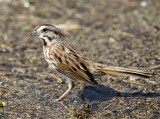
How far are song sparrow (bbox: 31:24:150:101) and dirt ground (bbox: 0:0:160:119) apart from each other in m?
0.48

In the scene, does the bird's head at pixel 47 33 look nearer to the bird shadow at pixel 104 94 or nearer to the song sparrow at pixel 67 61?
the song sparrow at pixel 67 61

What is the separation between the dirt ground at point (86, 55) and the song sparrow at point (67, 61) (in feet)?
1.56

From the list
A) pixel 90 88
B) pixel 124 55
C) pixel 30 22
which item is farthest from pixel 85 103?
pixel 30 22

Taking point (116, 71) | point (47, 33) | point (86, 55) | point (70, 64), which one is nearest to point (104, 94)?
point (116, 71)

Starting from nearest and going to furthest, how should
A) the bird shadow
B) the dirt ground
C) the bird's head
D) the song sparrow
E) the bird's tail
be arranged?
the bird's tail < the dirt ground < the song sparrow < the bird shadow < the bird's head

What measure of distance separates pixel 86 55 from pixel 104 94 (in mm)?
2030

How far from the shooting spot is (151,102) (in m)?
4.80

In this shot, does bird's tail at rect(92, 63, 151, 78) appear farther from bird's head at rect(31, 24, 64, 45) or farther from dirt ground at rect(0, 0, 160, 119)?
bird's head at rect(31, 24, 64, 45)

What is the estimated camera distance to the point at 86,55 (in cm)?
719

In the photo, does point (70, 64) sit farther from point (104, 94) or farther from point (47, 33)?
point (104, 94)

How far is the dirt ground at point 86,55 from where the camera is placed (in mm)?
4793

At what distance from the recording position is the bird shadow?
5.14 m

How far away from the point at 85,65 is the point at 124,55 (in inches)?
83.7

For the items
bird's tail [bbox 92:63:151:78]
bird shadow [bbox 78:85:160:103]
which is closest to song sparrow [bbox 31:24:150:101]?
bird's tail [bbox 92:63:151:78]
